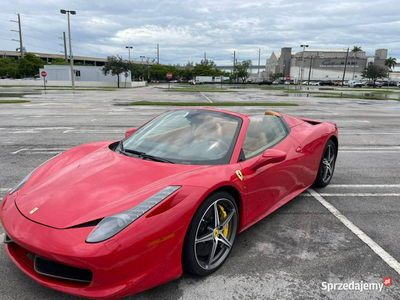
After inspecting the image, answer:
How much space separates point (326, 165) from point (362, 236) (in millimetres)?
1552

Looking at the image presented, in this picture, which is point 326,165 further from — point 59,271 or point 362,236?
point 59,271

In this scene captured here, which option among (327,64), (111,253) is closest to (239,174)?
(111,253)

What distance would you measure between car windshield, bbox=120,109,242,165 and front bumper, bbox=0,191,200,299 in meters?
0.81

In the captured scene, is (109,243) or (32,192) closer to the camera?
(109,243)

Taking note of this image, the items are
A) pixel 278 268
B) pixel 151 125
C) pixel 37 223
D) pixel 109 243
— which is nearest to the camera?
pixel 109 243

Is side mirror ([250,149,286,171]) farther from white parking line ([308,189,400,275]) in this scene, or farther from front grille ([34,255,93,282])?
→ front grille ([34,255,93,282])

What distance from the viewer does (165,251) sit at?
6.97 ft

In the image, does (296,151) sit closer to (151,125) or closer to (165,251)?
(151,125)

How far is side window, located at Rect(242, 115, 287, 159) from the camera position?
317 centimetres

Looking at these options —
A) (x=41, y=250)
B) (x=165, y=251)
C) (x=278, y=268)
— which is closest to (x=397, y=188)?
(x=278, y=268)

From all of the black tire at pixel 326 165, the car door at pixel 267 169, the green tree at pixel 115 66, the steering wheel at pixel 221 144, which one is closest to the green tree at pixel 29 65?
the green tree at pixel 115 66

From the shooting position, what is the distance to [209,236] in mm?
2500

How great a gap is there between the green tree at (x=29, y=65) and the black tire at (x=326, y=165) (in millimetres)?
83937

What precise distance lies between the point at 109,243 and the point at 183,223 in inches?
20.8
